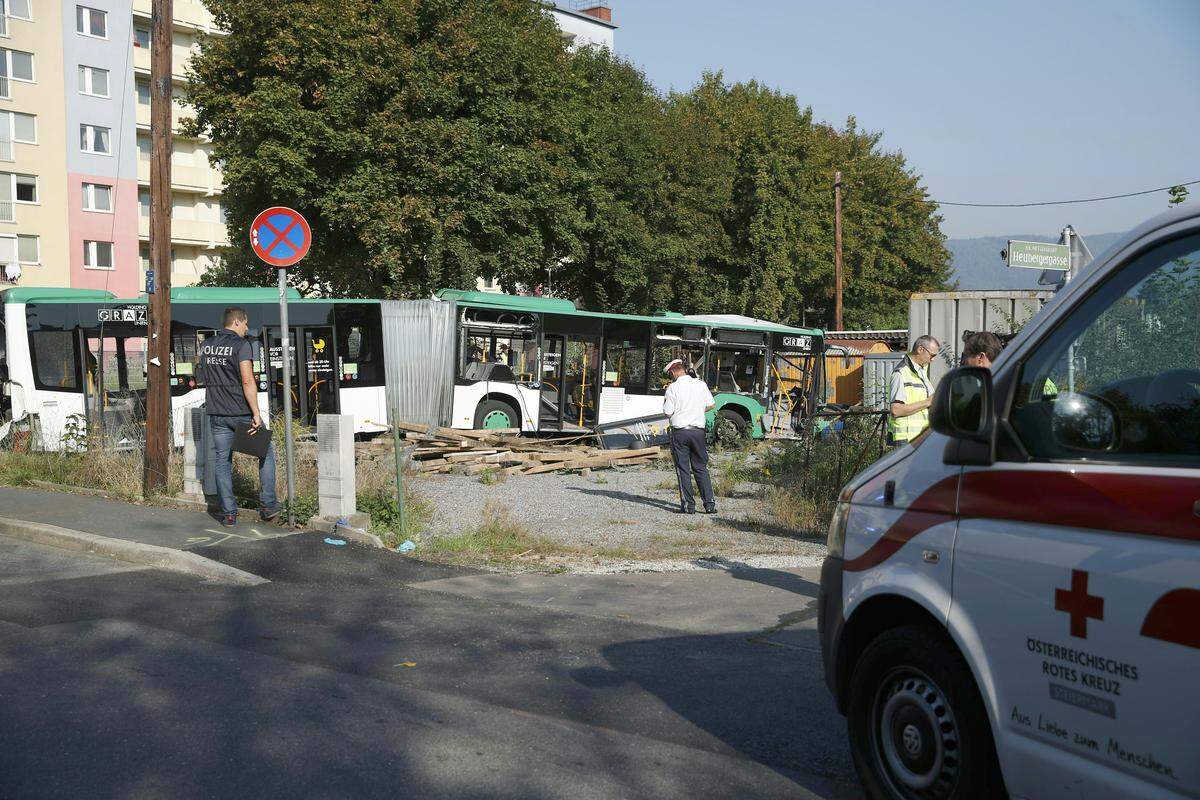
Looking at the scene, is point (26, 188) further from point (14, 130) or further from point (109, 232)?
point (109, 232)

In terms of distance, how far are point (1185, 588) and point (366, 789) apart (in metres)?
2.78

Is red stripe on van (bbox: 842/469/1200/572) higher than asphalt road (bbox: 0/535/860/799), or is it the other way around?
red stripe on van (bbox: 842/469/1200/572)

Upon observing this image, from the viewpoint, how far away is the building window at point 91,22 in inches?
1946

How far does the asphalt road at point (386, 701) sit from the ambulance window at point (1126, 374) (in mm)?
1704

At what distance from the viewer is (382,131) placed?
990 inches

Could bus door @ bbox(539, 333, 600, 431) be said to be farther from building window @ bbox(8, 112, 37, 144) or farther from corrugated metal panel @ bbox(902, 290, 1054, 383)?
building window @ bbox(8, 112, 37, 144)

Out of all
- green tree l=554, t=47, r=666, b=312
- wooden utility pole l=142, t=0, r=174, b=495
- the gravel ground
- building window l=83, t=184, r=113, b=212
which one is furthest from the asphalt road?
building window l=83, t=184, r=113, b=212

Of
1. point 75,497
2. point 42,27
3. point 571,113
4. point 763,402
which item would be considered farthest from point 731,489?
point 42,27

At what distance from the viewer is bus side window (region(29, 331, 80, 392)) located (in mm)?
18641

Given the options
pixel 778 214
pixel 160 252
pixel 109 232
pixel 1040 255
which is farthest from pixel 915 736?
pixel 109 232

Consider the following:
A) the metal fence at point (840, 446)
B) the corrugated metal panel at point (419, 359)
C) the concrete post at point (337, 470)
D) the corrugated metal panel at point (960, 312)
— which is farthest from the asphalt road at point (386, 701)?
the corrugated metal panel at point (419, 359)

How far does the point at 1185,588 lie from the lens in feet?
8.73

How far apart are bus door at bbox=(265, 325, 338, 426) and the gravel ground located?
434cm

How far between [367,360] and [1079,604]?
59.5ft
